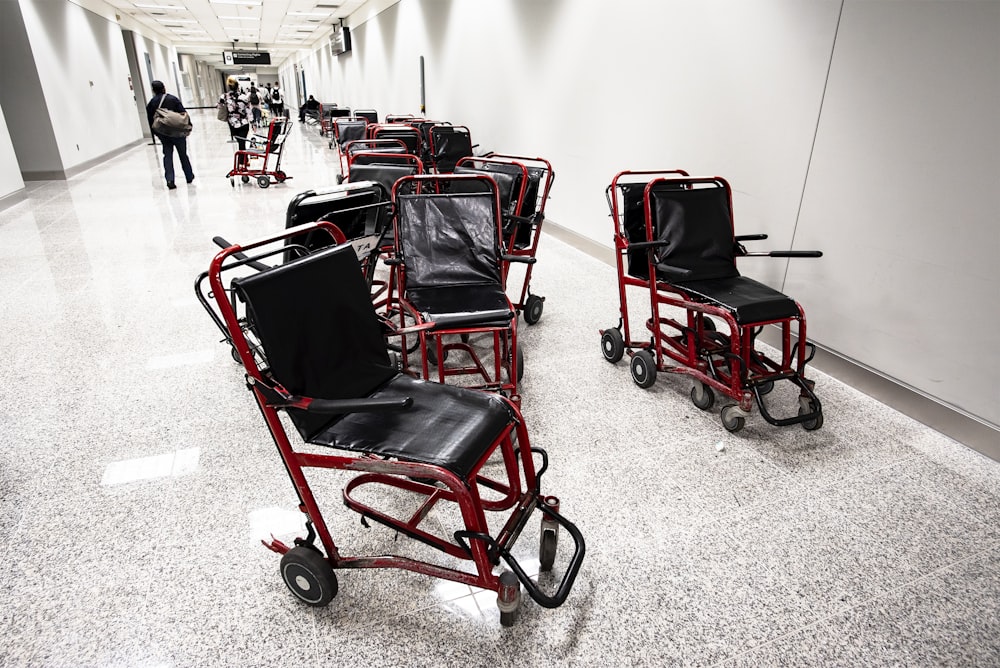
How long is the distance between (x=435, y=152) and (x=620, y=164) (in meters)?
2.72

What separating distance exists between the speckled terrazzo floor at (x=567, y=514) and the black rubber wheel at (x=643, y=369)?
71 mm

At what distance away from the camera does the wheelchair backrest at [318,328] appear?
1.48 m

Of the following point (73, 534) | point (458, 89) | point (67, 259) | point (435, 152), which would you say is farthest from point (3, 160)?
point (73, 534)

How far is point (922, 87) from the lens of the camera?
8.09ft

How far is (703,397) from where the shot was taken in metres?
2.67

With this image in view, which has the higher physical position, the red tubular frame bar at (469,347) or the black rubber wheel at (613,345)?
the red tubular frame bar at (469,347)

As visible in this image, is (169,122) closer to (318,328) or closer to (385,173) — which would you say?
(385,173)

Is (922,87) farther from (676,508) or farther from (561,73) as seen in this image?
(561,73)

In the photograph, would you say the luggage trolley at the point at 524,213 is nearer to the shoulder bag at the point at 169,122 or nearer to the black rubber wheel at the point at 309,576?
the black rubber wheel at the point at 309,576

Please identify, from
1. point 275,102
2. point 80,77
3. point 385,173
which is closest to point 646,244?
point 385,173

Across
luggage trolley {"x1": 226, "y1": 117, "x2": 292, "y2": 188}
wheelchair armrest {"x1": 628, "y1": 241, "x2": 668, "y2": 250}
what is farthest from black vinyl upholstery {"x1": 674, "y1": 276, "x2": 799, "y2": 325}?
luggage trolley {"x1": 226, "y1": 117, "x2": 292, "y2": 188}

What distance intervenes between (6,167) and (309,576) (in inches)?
325

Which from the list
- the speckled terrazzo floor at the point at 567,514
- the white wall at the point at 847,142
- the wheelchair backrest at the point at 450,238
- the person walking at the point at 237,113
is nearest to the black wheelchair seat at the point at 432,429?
the speckled terrazzo floor at the point at 567,514

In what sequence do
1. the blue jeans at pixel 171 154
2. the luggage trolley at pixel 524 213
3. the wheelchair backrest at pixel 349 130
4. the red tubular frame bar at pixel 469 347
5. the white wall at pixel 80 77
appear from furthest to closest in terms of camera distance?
1. the white wall at pixel 80 77
2. the blue jeans at pixel 171 154
3. the wheelchair backrest at pixel 349 130
4. the luggage trolley at pixel 524 213
5. the red tubular frame bar at pixel 469 347
